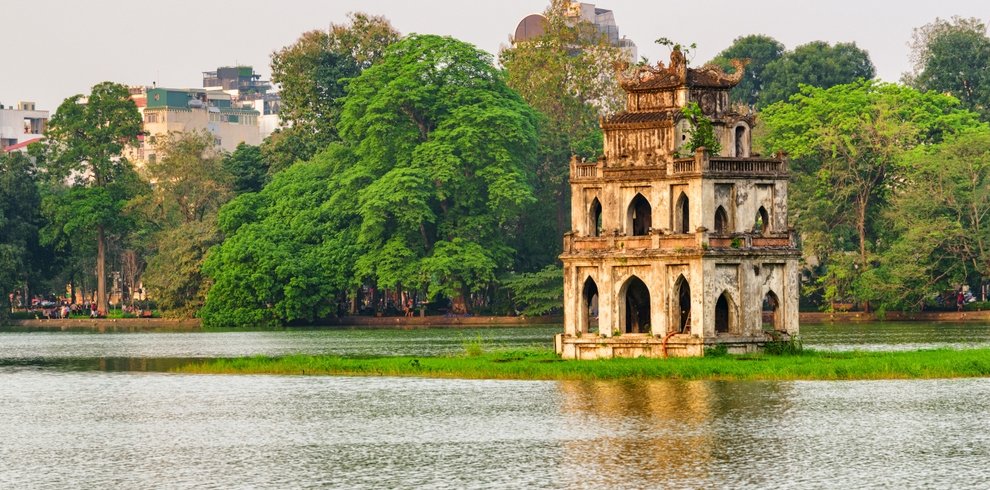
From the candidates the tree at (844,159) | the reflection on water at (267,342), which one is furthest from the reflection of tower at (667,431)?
the tree at (844,159)

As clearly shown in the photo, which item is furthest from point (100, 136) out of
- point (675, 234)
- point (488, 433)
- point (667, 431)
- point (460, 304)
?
point (667, 431)

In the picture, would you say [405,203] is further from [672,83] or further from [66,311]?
[672,83]

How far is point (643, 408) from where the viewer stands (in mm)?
55656

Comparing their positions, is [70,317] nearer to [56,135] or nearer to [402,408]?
[56,135]

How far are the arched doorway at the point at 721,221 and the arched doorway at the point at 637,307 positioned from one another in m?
4.16

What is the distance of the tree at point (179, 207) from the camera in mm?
133500

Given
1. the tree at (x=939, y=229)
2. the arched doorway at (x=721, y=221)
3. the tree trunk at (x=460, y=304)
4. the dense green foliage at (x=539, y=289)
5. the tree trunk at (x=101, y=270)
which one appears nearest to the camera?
the arched doorway at (x=721, y=221)

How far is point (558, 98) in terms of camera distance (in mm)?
137625

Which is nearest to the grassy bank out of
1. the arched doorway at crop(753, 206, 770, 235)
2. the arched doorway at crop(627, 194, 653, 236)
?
the arched doorway at crop(753, 206, 770, 235)

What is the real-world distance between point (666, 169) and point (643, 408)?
1576 cm

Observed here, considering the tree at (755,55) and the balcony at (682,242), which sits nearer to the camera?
the balcony at (682,242)

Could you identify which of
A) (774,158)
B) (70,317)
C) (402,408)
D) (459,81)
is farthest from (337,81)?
(402,408)

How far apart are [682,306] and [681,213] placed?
357 centimetres

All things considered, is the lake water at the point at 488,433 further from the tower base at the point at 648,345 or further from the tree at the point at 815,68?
the tree at the point at 815,68
